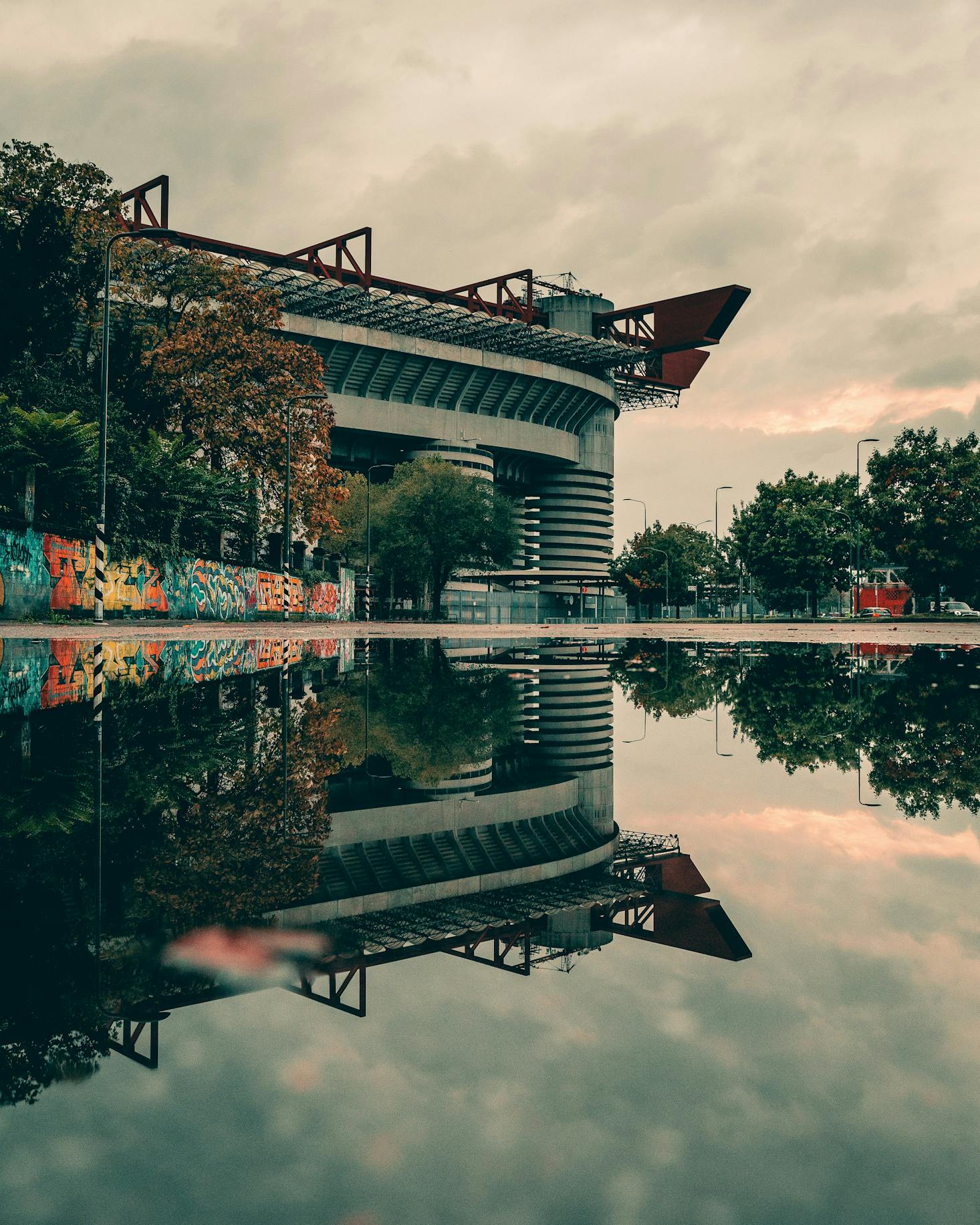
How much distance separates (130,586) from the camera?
119 ft

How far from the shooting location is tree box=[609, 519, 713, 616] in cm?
12244

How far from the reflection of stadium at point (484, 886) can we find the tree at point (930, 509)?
230 ft

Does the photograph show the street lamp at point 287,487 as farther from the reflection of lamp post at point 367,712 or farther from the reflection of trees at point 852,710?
the reflection of trees at point 852,710

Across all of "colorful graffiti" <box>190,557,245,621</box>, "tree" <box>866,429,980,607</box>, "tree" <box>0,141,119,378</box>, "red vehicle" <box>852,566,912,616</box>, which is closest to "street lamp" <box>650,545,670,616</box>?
"red vehicle" <box>852,566,912,616</box>

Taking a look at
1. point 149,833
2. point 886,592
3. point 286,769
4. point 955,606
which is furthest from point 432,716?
point 886,592

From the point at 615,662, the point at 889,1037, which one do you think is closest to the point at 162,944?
the point at 889,1037

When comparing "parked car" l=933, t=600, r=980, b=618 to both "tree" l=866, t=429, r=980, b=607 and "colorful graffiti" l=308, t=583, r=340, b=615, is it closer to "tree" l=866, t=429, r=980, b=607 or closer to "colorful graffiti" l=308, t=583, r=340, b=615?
"tree" l=866, t=429, r=980, b=607

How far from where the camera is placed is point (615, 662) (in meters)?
19.4

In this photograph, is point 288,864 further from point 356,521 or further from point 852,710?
point 356,521

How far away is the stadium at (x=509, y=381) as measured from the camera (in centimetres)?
9294

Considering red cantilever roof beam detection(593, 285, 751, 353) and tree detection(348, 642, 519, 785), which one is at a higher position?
red cantilever roof beam detection(593, 285, 751, 353)

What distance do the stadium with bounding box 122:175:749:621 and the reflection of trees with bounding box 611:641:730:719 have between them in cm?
5722

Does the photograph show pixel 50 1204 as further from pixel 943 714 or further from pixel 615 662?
pixel 615 662

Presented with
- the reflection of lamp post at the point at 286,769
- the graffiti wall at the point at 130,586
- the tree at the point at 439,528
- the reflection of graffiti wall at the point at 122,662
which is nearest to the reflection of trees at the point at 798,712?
the reflection of lamp post at the point at 286,769
